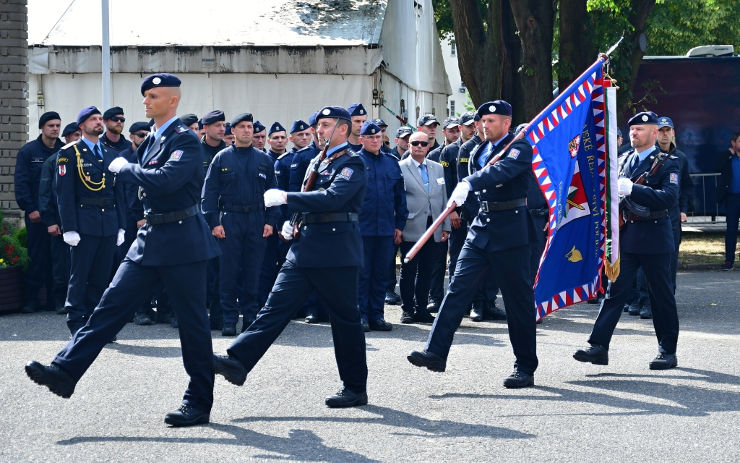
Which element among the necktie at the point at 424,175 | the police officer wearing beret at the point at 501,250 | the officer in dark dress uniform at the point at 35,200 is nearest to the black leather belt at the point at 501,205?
the police officer wearing beret at the point at 501,250

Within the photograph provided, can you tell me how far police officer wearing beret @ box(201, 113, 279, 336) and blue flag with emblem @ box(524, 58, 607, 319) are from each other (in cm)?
307

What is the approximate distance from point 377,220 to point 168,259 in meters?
4.45

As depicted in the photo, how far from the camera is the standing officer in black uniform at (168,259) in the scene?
22.5 ft

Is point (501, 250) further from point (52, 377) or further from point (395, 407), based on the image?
point (52, 377)

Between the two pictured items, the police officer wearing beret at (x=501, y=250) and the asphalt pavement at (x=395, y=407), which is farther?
the police officer wearing beret at (x=501, y=250)

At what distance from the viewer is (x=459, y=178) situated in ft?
37.9

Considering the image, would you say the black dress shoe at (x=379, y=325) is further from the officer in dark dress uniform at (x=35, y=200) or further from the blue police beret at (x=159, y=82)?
the blue police beret at (x=159, y=82)

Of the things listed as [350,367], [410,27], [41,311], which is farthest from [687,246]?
[350,367]

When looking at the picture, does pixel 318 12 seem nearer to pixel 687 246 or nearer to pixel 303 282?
pixel 687 246

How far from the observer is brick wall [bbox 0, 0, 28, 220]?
14055 millimetres

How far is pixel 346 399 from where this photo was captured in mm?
7379

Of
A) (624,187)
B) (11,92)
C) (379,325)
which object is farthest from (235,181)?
(11,92)

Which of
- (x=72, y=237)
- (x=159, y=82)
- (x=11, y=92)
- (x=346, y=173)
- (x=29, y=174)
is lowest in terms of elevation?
(x=72, y=237)

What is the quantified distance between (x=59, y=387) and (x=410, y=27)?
710 inches
